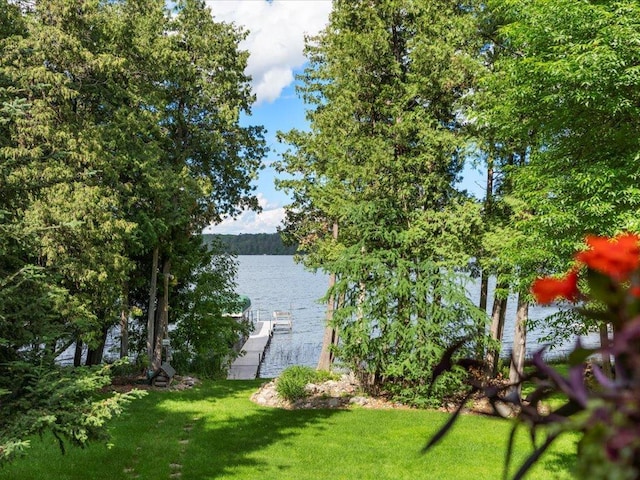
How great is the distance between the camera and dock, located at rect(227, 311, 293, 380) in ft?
82.5

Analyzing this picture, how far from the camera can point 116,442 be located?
1080 cm

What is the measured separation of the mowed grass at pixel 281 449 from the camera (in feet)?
30.0

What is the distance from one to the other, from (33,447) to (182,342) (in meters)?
10.2

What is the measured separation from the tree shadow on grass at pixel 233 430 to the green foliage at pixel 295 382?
0.65 m

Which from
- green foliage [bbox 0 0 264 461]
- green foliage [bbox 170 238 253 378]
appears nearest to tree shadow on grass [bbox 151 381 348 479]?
green foliage [bbox 0 0 264 461]

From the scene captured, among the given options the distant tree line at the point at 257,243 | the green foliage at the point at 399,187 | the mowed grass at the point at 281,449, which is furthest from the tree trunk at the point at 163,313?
the distant tree line at the point at 257,243

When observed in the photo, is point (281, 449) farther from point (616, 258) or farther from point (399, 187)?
point (616, 258)

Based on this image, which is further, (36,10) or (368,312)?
(368,312)

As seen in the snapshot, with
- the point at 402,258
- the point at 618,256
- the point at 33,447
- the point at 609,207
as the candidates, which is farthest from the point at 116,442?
the point at 618,256

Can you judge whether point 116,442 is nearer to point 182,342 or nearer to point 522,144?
point 182,342

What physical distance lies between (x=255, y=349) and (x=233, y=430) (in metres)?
18.9

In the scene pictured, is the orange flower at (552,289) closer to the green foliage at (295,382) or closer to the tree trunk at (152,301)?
the green foliage at (295,382)

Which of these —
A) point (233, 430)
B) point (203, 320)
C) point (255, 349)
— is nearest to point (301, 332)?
point (255, 349)

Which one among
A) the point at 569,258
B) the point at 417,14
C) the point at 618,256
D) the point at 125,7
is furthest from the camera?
the point at 125,7
